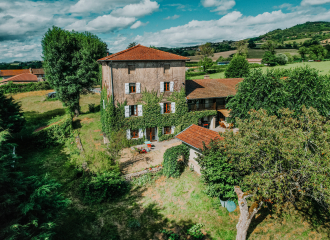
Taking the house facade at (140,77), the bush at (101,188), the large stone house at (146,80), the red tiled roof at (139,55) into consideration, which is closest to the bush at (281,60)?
the large stone house at (146,80)

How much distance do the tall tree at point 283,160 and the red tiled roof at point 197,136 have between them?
525 cm

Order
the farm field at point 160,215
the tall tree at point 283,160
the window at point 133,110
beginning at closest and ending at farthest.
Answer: the tall tree at point 283,160, the farm field at point 160,215, the window at point 133,110

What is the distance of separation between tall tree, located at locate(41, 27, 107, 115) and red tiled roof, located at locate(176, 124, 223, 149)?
2079 centimetres

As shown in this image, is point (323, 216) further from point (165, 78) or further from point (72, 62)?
point (72, 62)

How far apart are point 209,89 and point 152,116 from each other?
9.40 m

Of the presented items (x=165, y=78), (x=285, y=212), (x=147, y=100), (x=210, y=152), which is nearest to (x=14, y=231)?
(x=210, y=152)

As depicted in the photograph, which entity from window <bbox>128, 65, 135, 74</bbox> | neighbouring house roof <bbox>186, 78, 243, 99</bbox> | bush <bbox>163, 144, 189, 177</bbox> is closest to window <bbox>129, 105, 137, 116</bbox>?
window <bbox>128, 65, 135, 74</bbox>

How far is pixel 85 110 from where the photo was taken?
40.8 metres

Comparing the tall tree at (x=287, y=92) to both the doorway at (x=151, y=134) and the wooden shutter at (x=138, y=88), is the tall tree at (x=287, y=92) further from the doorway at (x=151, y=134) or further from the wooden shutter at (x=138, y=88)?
the wooden shutter at (x=138, y=88)

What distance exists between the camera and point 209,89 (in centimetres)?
2892

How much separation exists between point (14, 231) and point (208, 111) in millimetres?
23699

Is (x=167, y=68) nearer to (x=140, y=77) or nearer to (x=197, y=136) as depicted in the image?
(x=140, y=77)

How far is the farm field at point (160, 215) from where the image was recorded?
12.0m

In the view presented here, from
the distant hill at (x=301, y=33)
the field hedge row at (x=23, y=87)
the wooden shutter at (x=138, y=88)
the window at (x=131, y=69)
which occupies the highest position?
the distant hill at (x=301, y=33)
